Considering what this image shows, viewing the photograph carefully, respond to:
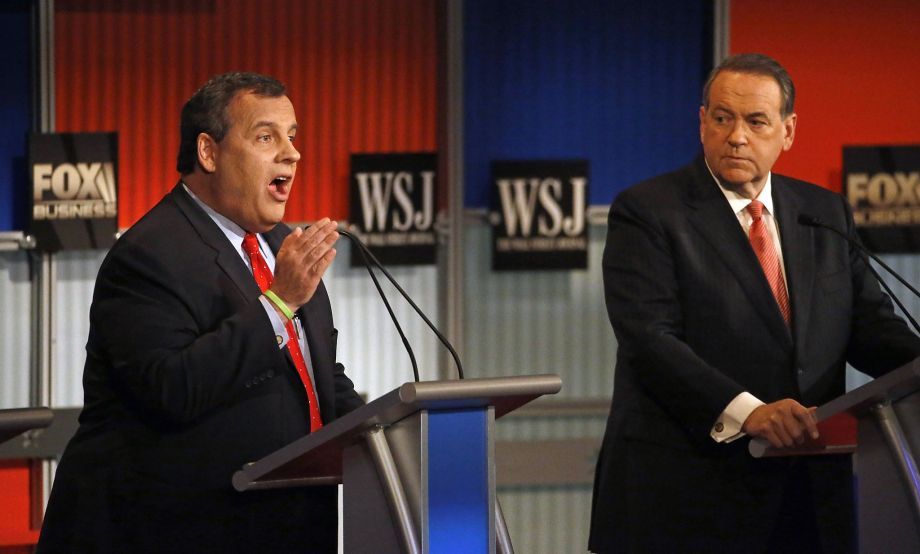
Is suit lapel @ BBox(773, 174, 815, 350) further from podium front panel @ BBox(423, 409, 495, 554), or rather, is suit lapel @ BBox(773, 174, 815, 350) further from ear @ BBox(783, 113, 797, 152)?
podium front panel @ BBox(423, 409, 495, 554)

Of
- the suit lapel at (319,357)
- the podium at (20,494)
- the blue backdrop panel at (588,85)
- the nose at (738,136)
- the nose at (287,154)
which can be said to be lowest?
the podium at (20,494)

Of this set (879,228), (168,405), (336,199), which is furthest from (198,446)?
(879,228)

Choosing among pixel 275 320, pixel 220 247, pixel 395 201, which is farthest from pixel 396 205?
pixel 275 320

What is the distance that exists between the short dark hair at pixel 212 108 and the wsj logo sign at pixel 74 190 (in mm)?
2193

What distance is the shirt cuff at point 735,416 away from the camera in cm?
259

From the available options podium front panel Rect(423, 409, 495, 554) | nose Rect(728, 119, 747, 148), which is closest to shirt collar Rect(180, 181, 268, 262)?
podium front panel Rect(423, 409, 495, 554)

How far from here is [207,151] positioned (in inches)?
96.0

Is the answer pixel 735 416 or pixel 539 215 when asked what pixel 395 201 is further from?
pixel 735 416

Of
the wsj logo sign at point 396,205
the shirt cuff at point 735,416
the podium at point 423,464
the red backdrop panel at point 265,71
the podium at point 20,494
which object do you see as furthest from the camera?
the wsj logo sign at point 396,205

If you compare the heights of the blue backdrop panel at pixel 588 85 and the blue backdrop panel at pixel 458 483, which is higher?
the blue backdrop panel at pixel 588 85

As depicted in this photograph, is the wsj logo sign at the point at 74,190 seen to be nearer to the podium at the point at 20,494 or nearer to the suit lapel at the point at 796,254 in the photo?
the podium at the point at 20,494

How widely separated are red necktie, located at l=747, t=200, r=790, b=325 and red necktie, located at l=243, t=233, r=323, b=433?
970 mm

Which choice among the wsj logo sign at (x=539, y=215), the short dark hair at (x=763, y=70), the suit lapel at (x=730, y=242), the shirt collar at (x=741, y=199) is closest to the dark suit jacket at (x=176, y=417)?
the suit lapel at (x=730, y=242)

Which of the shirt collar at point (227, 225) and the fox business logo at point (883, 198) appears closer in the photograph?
the shirt collar at point (227, 225)
